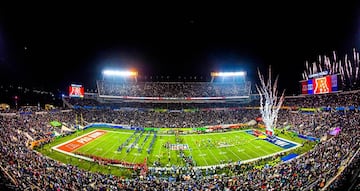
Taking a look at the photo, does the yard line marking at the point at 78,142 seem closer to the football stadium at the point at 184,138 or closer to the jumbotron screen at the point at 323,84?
the football stadium at the point at 184,138

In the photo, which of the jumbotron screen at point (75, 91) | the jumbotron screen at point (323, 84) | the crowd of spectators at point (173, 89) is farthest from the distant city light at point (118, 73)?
the jumbotron screen at point (323, 84)

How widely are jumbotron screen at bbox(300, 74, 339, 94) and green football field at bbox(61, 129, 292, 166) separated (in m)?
20.2

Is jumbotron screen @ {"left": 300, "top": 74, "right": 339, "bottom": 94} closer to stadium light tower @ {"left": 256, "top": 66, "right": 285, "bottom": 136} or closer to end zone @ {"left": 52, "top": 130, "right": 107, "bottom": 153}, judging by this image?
stadium light tower @ {"left": 256, "top": 66, "right": 285, "bottom": 136}

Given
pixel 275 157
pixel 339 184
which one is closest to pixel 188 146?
pixel 275 157

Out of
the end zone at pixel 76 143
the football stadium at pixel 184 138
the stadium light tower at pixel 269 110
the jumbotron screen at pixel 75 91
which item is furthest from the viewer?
the jumbotron screen at pixel 75 91

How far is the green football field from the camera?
2633 centimetres

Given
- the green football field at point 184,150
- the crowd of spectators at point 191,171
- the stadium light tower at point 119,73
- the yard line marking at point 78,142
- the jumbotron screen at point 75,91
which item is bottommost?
the green football field at point 184,150

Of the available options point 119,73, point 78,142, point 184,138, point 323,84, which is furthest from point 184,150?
point 119,73

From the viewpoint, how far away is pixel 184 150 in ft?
101

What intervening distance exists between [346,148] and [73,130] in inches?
1777

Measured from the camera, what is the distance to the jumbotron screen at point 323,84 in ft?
136

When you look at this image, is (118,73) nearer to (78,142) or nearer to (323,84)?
(78,142)

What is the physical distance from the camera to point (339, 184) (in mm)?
10773

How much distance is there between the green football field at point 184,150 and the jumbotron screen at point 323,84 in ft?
66.4
